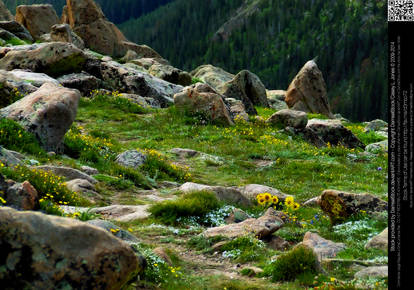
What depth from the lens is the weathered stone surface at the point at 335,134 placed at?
2902cm

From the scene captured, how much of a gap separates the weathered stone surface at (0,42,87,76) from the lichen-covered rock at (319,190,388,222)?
23412 millimetres

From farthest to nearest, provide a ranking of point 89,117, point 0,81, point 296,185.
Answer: point 89,117, point 0,81, point 296,185

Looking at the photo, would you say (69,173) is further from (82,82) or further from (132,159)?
(82,82)

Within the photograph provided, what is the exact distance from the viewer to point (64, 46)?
31672 mm

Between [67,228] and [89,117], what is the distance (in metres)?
22.9

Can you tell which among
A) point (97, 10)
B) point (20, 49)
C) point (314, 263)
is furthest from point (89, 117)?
point (97, 10)

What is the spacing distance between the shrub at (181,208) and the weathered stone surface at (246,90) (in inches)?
1077

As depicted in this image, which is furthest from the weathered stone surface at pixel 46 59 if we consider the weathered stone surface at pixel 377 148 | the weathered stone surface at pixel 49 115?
the weathered stone surface at pixel 377 148

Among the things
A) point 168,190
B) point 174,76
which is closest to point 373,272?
point 168,190

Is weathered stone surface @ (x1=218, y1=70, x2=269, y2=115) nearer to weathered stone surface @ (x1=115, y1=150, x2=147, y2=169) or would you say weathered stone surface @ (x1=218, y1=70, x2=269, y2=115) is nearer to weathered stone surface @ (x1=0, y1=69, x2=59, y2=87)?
weathered stone surface @ (x1=0, y1=69, x2=59, y2=87)

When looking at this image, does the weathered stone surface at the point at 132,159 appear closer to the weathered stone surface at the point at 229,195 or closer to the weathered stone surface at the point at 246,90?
the weathered stone surface at the point at 229,195

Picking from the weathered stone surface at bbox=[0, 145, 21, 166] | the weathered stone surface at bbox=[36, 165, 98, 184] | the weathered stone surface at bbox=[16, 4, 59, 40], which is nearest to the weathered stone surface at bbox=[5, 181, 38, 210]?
the weathered stone surface at bbox=[0, 145, 21, 166]

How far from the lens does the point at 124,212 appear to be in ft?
38.3

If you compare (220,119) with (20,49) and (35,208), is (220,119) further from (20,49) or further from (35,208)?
(35,208)
